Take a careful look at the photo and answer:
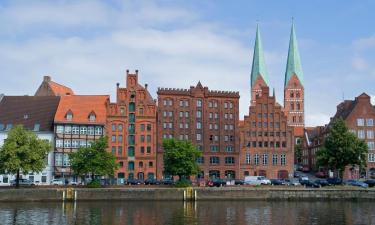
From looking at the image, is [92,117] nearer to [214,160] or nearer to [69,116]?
[69,116]

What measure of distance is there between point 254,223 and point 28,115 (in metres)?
66.1

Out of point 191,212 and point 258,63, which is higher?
point 258,63

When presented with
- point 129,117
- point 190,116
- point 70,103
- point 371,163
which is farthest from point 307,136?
point 70,103

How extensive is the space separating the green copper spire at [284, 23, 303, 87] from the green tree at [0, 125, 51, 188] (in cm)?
12351

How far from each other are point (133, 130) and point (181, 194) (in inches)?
1223

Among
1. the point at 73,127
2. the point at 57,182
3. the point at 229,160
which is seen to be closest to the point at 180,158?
the point at 57,182

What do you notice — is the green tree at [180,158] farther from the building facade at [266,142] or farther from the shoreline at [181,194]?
the building facade at [266,142]

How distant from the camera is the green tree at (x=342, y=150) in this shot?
102m

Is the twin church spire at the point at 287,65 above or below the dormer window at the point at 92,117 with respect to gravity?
above

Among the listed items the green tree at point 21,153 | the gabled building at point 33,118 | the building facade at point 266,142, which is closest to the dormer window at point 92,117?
the gabled building at point 33,118

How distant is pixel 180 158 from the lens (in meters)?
94.1

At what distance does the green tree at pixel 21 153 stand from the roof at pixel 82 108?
1957 cm

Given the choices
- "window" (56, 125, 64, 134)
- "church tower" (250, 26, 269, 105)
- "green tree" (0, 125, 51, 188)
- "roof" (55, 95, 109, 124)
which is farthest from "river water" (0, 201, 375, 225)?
"church tower" (250, 26, 269, 105)

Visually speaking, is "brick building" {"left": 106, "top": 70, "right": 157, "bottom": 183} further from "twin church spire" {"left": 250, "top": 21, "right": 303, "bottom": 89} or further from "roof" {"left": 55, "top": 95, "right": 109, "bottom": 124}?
"twin church spire" {"left": 250, "top": 21, "right": 303, "bottom": 89}
